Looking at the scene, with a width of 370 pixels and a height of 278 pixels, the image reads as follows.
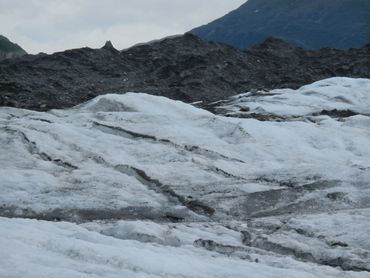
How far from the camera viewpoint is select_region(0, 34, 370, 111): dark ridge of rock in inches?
1070

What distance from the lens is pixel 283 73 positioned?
34656mm

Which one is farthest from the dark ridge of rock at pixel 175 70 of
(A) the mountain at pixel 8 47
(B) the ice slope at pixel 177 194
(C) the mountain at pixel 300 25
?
(C) the mountain at pixel 300 25

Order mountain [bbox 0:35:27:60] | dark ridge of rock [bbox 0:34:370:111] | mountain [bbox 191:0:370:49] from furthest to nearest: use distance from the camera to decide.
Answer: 1. mountain [bbox 191:0:370:49]
2. mountain [bbox 0:35:27:60]
3. dark ridge of rock [bbox 0:34:370:111]

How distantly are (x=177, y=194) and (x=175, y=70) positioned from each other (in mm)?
23925

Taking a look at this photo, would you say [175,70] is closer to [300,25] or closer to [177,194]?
[177,194]

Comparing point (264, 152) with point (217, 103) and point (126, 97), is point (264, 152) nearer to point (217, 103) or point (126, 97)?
point (126, 97)

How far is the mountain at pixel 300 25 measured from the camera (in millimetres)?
84750

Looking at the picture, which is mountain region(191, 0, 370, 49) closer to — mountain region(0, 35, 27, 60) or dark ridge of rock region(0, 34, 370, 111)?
mountain region(0, 35, 27, 60)

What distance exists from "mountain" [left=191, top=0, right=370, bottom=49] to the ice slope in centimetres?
7067

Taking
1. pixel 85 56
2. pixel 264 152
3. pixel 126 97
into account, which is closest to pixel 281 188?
pixel 264 152

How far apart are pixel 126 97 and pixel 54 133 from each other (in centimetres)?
520

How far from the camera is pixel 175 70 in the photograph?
33.5 m

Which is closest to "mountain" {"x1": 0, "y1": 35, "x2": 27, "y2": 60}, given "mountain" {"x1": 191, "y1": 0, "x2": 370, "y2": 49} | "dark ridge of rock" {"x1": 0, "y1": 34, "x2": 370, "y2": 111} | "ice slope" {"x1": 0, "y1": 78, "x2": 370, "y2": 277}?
"dark ridge of rock" {"x1": 0, "y1": 34, "x2": 370, "y2": 111}

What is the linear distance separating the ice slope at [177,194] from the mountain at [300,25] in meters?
70.7
